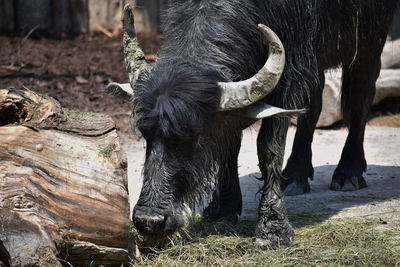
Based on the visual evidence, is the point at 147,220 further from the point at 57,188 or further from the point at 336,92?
the point at 336,92

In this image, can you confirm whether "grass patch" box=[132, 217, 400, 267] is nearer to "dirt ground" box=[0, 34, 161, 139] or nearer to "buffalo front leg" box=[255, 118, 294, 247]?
"buffalo front leg" box=[255, 118, 294, 247]

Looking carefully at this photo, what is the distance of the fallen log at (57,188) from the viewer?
399 centimetres

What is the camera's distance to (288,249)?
16.1 feet

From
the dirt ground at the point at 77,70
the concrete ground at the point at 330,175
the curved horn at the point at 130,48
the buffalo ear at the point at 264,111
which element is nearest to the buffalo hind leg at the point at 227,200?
the concrete ground at the point at 330,175

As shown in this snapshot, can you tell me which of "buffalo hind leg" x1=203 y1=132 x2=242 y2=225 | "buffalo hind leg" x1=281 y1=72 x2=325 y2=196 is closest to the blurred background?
"buffalo hind leg" x1=281 y1=72 x2=325 y2=196

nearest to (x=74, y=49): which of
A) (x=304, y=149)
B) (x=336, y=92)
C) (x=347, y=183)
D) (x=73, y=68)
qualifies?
(x=73, y=68)

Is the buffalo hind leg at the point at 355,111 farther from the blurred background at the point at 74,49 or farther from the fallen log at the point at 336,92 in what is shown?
the blurred background at the point at 74,49

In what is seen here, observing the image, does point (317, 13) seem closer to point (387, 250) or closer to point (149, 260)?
point (387, 250)

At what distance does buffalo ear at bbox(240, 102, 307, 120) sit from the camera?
4.71 meters

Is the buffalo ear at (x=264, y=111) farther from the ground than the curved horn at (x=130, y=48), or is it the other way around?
the curved horn at (x=130, y=48)

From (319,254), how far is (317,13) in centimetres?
180

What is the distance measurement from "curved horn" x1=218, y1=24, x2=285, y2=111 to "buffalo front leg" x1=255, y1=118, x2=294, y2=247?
24.6 inches

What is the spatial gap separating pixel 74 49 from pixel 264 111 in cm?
763

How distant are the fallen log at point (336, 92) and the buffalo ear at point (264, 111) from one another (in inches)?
175
